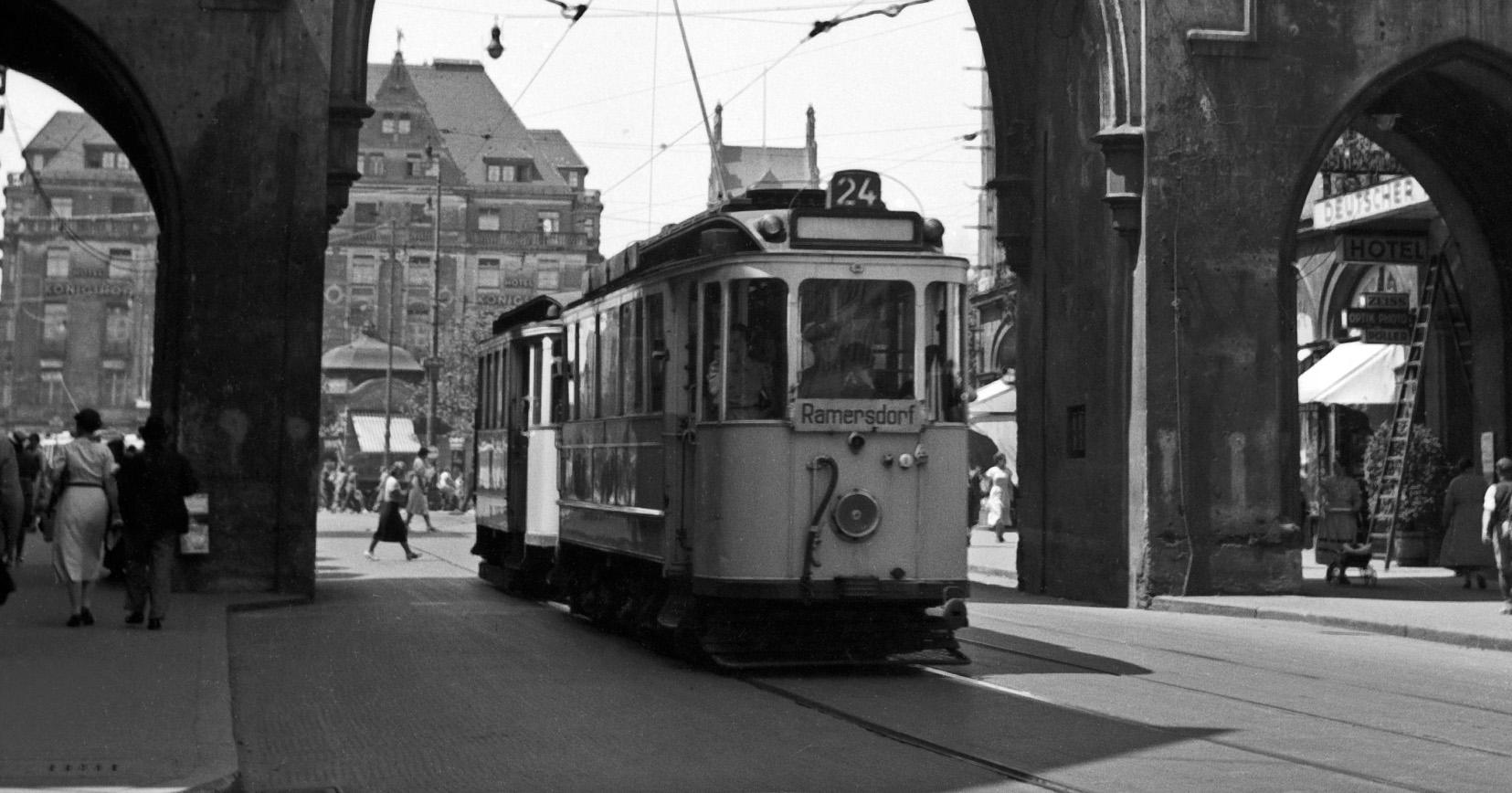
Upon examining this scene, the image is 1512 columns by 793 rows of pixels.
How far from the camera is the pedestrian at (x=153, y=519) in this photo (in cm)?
1577

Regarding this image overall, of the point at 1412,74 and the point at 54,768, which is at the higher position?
the point at 1412,74

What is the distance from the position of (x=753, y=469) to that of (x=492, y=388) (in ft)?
35.3

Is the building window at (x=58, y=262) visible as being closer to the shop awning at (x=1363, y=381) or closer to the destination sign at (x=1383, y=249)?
the shop awning at (x=1363, y=381)

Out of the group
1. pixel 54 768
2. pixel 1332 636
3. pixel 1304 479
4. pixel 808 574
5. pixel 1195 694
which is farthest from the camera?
pixel 1304 479

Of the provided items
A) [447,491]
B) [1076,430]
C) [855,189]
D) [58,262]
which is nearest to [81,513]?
[855,189]

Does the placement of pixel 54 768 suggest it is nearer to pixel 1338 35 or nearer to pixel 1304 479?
pixel 1338 35

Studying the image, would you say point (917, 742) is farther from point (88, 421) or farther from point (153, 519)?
point (88, 421)

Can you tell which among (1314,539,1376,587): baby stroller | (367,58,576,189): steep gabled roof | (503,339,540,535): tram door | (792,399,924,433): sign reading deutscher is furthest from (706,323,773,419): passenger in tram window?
(367,58,576,189): steep gabled roof

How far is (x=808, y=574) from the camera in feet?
43.6

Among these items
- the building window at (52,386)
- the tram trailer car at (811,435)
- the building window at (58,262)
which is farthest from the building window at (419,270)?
the tram trailer car at (811,435)

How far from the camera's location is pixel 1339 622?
746 inches

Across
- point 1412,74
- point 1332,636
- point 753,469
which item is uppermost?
point 1412,74

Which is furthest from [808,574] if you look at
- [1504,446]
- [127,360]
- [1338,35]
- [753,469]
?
[127,360]

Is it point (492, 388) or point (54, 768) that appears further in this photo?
point (492, 388)
